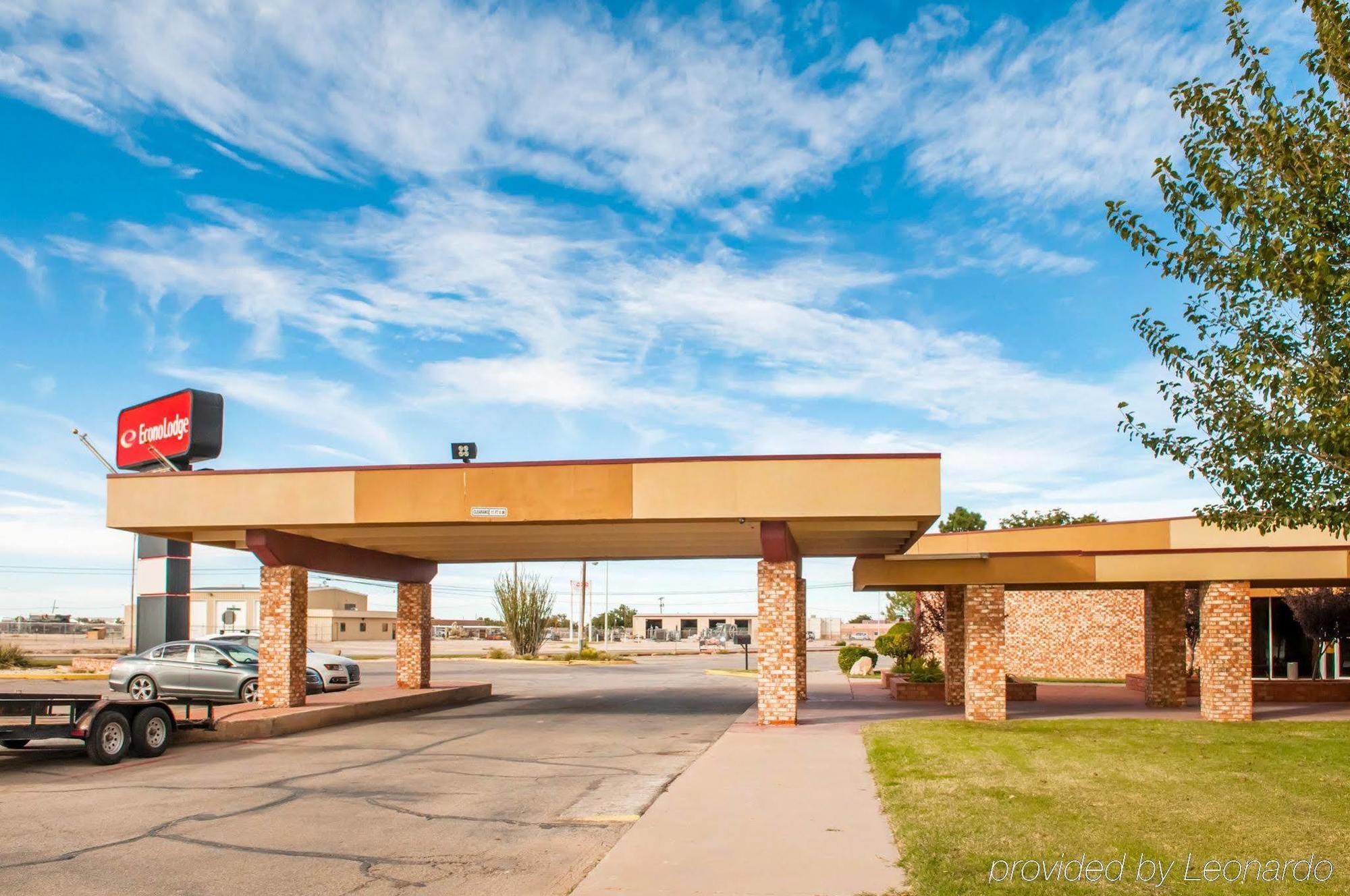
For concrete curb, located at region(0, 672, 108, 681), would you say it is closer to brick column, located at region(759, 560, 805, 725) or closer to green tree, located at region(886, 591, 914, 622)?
brick column, located at region(759, 560, 805, 725)

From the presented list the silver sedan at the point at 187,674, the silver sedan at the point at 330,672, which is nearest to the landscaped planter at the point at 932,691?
the silver sedan at the point at 330,672

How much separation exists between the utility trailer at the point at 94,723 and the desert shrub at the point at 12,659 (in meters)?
29.9

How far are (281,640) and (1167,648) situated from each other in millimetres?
19273

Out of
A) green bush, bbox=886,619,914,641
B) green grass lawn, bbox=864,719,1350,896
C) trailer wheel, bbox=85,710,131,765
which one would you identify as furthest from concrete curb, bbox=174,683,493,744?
green bush, bbox=886,619,914,641

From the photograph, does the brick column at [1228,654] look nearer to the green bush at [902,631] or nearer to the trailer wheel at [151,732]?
the green bush at [902,631]

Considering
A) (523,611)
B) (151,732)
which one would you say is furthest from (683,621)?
(151,732)

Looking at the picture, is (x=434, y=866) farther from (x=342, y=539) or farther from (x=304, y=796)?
(x=342, y=539)

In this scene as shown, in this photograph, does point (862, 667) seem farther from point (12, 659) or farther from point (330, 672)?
point (12, 659)

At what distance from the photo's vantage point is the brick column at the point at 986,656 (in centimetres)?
2102

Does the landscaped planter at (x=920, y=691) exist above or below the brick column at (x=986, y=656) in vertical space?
below

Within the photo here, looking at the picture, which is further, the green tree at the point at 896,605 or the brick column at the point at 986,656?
the green tree at the point at 896,605

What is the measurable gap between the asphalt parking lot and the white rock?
1927cm

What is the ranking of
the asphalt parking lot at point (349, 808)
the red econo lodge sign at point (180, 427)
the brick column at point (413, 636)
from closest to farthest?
the asphalt parking lot at point (349, 808), the brick column at point (413, 636), the red econo lodge sign at point (180, 427)

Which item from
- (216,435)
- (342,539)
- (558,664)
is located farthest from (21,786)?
(558,664)
